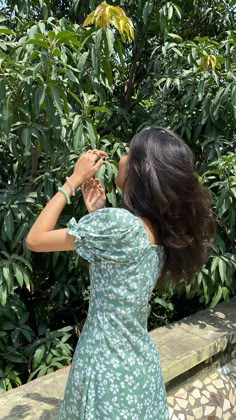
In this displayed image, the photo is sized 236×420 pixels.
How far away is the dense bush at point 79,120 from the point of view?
2025mm

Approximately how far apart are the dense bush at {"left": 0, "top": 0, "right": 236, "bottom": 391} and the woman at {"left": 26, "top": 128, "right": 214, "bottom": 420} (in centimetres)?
89

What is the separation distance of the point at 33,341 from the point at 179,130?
5.00 ft

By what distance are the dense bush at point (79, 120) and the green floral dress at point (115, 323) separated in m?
0.96

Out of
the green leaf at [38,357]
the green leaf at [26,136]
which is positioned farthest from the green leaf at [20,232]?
the green leaf at [38,357]

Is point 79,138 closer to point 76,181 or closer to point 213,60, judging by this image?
point 213,60

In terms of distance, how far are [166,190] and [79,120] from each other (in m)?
1.20

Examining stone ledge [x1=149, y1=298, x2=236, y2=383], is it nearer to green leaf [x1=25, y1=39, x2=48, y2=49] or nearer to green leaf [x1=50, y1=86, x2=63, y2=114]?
green leaf [x1=50, y1=86, x2=63, y2=114]

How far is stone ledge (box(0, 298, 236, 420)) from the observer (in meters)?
1.92

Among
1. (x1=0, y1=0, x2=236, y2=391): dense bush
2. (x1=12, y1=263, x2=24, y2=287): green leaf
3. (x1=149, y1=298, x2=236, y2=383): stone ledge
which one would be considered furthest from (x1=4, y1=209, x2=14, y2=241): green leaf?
(x1=149, y1=298, x2=236, y2=383): stone ledge

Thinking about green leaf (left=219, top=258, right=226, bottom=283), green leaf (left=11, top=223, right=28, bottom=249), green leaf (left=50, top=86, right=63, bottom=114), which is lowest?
green leaf (left=219, top=258, right=226, bottom=283)

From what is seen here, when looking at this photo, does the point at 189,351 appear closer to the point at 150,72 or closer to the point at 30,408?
the point at 30,408

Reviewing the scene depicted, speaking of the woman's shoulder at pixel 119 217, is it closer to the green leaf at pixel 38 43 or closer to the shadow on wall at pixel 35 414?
the green leaf at pixel 38 43

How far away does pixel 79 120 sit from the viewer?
7.24 ft

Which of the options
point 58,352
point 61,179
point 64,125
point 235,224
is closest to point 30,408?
point 58,352
